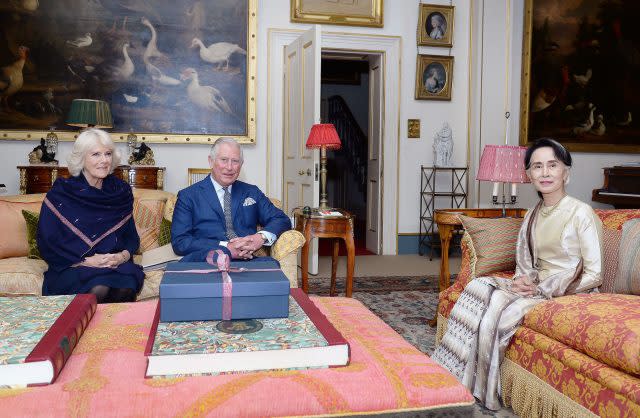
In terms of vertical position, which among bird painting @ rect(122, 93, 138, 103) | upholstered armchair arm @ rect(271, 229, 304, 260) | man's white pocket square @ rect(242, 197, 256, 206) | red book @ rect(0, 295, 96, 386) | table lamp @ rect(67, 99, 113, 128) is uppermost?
bird painting @ rect(122, 93, 138, 103)

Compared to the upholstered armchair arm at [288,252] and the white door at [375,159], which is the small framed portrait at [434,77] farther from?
the upholstered armchair arm at [288,252]

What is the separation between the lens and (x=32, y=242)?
3322mm

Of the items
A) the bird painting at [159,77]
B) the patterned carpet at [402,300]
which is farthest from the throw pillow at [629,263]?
the bird painting at [159,77]

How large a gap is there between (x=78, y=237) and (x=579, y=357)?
2.53 m

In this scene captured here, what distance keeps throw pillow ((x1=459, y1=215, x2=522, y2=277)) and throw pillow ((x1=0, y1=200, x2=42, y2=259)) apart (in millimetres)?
2797

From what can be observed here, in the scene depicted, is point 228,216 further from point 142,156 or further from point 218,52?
point 218,52

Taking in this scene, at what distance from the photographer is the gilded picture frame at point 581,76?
286 inches

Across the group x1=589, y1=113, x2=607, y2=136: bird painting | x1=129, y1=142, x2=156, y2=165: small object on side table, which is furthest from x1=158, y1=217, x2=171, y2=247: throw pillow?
x1=589, y1=113, x2=607, y2=136: bird painting

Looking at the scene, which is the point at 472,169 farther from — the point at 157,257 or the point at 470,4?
the point at 157,257

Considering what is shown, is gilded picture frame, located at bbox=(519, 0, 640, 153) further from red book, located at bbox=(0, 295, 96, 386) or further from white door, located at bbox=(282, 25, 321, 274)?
red book, located at bbox=(0, 295, 96, 386)

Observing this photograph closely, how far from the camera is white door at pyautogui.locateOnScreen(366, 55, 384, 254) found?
7293mm

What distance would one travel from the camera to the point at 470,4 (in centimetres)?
727

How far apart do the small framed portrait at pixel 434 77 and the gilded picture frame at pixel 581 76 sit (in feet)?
3.41

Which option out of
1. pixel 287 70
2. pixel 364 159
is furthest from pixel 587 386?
pixel 364 159
